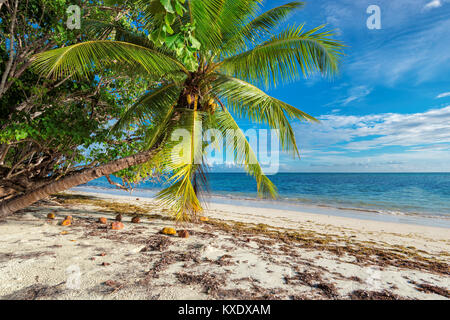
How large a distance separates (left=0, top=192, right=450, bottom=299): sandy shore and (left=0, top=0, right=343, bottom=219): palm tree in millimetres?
893

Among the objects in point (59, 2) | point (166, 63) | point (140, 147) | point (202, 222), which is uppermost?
point (59, 2)

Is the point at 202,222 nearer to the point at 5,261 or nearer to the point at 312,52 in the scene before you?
the point at 5,261

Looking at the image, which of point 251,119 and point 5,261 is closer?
point 5,261

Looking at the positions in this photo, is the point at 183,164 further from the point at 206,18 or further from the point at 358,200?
the point at 358,200

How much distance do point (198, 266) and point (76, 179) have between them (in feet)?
9.48

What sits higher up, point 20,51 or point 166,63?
point 20,51

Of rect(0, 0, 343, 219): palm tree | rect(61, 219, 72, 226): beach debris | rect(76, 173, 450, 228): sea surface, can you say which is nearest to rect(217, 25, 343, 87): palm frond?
rect(0, 0, 343, 219): palm tree

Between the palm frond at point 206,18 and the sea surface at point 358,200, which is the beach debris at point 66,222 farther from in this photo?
the palm frond at point 206,18

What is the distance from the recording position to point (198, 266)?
9.12ft

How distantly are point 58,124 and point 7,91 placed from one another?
1486 millimetres

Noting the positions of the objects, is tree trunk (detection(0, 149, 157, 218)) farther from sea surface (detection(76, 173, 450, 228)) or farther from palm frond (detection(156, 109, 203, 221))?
sea surface (detection(76, 173, 450, 228))
